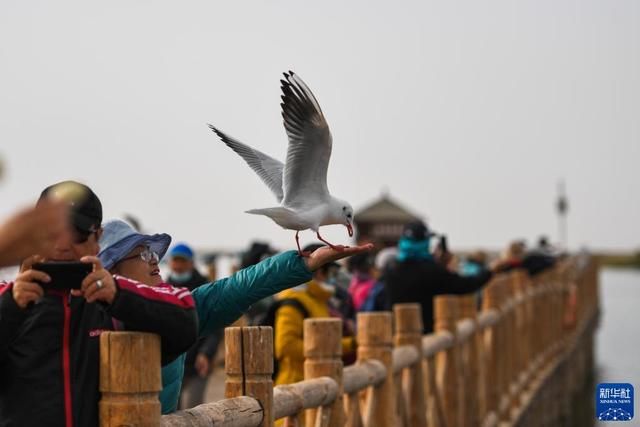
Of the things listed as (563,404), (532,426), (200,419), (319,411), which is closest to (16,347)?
(200,419)

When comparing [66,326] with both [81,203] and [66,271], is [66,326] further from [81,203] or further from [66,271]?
[81,203]

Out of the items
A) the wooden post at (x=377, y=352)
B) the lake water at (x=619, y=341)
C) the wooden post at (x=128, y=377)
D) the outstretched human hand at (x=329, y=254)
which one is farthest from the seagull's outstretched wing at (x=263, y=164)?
the lake water at (x=619, y=341)

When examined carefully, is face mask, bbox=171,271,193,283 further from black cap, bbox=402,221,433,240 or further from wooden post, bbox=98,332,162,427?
wooden post, bbox=98,332,162,427

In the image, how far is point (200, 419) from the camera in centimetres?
423

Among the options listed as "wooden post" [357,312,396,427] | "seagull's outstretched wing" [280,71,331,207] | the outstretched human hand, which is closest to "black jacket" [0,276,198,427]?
the outstretched human hand

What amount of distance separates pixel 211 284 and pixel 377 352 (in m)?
2.75

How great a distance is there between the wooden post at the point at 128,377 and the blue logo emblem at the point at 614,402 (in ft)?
5.97

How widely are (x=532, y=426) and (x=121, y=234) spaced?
39.5 ft

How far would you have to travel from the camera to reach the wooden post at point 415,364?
8.38 metres

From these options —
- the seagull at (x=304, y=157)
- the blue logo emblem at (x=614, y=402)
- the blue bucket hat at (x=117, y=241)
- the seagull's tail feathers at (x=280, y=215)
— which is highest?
the seagull at (x=304, y=157)

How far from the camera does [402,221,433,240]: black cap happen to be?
9938 millimetres

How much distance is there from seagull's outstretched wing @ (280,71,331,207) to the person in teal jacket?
0.93 feet

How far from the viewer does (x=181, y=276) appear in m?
10.4

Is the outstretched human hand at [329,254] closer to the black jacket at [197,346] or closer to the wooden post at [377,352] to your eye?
the wooden post at [377,352]
